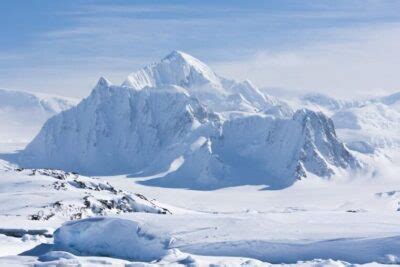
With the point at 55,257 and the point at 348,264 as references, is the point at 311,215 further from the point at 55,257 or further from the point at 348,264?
the point at 55,257

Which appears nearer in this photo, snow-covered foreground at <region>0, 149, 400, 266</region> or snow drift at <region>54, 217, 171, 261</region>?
snow-covered foreground at <region>0, 149, 400, 266</region>

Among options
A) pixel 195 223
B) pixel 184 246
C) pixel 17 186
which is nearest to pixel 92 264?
pixel 184 246

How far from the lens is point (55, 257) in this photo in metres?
68.8

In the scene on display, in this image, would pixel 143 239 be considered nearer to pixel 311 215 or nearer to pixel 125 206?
pixel 311 215

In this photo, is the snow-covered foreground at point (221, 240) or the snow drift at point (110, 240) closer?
the snow-covered foreground at point (221, 240)

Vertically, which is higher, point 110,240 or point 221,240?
point 221,240

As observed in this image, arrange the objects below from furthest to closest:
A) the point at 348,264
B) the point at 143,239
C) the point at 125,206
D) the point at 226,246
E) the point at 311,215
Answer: the point at 125,206 < the point at 311,215 < the point at 143,239 < the point at 226,246 < the point at 348,264

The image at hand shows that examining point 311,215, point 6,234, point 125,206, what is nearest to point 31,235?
point 6,234

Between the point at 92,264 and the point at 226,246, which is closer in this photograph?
the point at 92,264

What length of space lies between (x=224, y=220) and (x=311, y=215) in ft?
31.3

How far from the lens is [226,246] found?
231 ft

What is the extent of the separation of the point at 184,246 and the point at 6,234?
25.6 metres

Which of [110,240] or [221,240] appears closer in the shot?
[221,240]

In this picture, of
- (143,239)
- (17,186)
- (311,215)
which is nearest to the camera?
(143,239)
